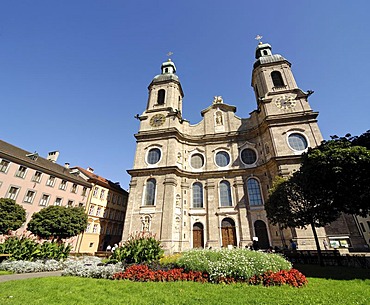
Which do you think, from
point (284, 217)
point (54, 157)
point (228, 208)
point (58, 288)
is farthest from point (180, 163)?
point (54, 157)

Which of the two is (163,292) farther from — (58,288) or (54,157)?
(54,157)

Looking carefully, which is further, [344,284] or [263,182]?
[263,182]

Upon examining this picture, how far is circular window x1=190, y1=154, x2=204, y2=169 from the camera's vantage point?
2763 centimetres

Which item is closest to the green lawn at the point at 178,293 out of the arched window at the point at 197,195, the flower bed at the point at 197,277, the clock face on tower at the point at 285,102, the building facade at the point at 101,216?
the flower bed at the point at 197,277

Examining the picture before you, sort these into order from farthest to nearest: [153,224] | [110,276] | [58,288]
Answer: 1. [153,224]
2. [110,276]
3. [58,288]

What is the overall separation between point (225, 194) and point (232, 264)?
1658cm

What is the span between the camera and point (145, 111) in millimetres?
31750

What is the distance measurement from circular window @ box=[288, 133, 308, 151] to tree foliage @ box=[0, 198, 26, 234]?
31.2 metres

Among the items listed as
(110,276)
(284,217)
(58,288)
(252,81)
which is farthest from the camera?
(252,81)

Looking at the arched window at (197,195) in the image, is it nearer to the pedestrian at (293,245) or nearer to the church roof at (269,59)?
the pedestrian at (293,245)

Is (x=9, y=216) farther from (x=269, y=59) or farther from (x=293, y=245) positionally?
(x=269, y=59)

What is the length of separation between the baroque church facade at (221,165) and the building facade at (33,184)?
32.5 ft

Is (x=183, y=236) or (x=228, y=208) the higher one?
(x=228, y=208)

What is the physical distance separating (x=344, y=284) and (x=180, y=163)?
21.2m
